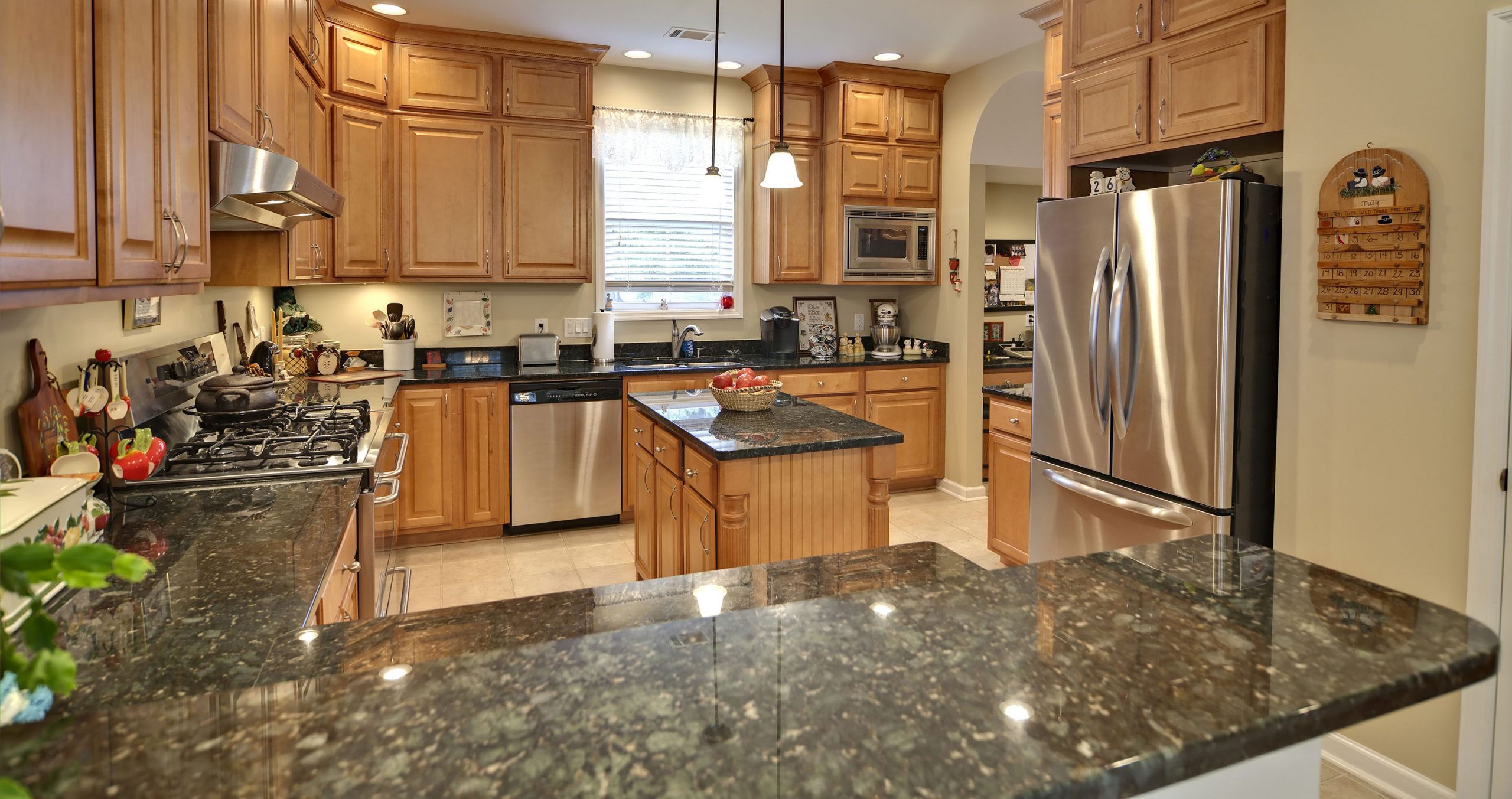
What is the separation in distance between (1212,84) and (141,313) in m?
3.35

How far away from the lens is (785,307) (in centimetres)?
590

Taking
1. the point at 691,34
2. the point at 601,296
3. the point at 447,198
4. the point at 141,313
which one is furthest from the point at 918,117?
the point at 141,313

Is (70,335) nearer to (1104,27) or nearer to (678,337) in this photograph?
(1104,27)

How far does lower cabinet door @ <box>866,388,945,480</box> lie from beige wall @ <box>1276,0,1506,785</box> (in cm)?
301

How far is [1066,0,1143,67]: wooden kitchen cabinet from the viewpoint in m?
3.09

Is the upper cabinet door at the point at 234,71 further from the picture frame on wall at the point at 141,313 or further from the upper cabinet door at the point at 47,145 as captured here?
the upper cabinet door at the point at 47,145

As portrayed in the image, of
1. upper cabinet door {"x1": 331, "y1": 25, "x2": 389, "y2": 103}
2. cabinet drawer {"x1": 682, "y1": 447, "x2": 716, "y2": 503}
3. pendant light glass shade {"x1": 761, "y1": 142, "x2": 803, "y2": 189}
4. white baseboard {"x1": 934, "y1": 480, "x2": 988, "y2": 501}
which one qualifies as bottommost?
white baseboard {"x1": 934, "y1": 480, "x2": 988, "y2": 501}

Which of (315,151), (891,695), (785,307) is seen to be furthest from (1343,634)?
(785,307)

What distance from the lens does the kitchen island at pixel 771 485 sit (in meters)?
2.78

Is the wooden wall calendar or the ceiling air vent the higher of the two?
the ceiling air vent

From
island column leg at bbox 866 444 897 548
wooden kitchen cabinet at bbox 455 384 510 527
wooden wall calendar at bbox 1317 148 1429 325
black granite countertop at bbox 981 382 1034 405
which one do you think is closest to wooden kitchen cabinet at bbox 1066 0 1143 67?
wooden wall calendar at bbox 1317 148 1429 325

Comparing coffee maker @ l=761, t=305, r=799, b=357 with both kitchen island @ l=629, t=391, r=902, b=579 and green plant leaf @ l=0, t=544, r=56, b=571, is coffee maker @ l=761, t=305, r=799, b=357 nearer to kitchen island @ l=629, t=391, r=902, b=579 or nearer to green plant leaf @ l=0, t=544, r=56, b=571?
kitchen island @ l=629, t=391, r=902, b=579

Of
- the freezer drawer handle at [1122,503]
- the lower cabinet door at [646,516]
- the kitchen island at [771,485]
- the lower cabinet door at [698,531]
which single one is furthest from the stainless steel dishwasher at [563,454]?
the freezer drawer handle at [1122,503]

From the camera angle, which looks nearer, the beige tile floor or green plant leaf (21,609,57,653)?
green plant leaf (21,609,57,653)
